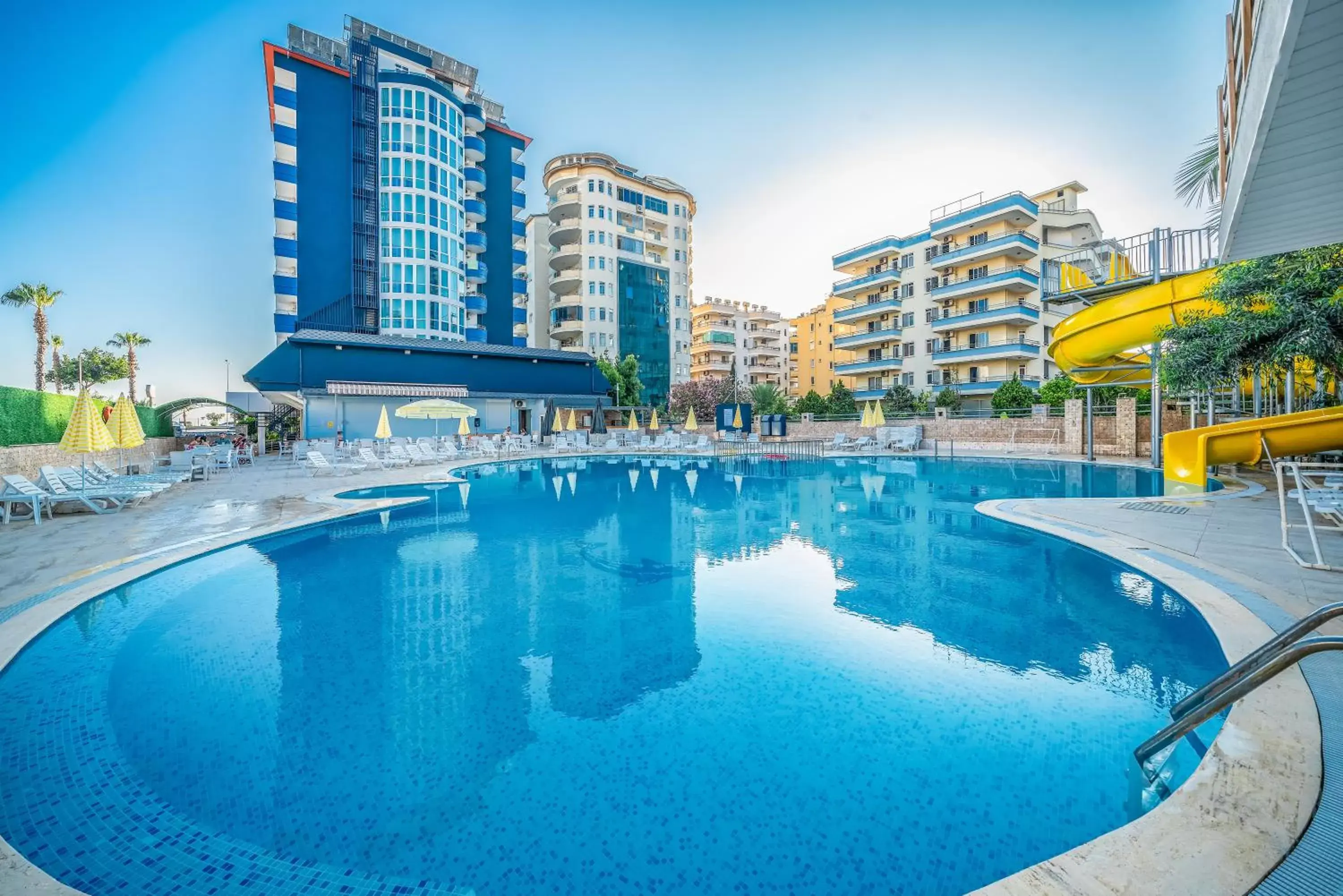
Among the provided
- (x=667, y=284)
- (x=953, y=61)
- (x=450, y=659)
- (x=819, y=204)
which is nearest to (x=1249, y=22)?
(x=450, y=659)

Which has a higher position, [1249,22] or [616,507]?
[1249,22]

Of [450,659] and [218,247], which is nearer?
[450,659]

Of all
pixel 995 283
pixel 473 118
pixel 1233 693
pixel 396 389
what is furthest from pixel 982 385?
pixel 1233 693

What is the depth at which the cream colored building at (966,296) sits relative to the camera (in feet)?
128

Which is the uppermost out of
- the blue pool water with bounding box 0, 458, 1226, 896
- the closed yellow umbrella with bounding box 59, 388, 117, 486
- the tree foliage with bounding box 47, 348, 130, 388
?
the tree foliage with bounding box 47, 348, 130, 388

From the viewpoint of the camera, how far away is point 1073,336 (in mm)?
12992

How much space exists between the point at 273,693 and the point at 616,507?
8.60 meters

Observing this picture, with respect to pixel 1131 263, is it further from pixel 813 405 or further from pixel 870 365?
pixel 870 365

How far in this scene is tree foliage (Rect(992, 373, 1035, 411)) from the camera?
29109 millimetres

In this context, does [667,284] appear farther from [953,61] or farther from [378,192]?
[953,61]

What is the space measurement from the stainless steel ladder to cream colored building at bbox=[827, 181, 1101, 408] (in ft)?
134

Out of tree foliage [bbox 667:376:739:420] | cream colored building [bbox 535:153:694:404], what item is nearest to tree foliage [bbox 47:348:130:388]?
cream colored building [bbox 535:153:694:404]

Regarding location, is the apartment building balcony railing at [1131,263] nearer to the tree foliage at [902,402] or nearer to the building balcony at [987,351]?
the tree foliage at [902,402]

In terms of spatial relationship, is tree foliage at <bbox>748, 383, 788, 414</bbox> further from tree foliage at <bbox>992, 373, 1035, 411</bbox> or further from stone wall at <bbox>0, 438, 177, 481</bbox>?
stone wall at <bbox>0, 438, 177, 481</bbox>
